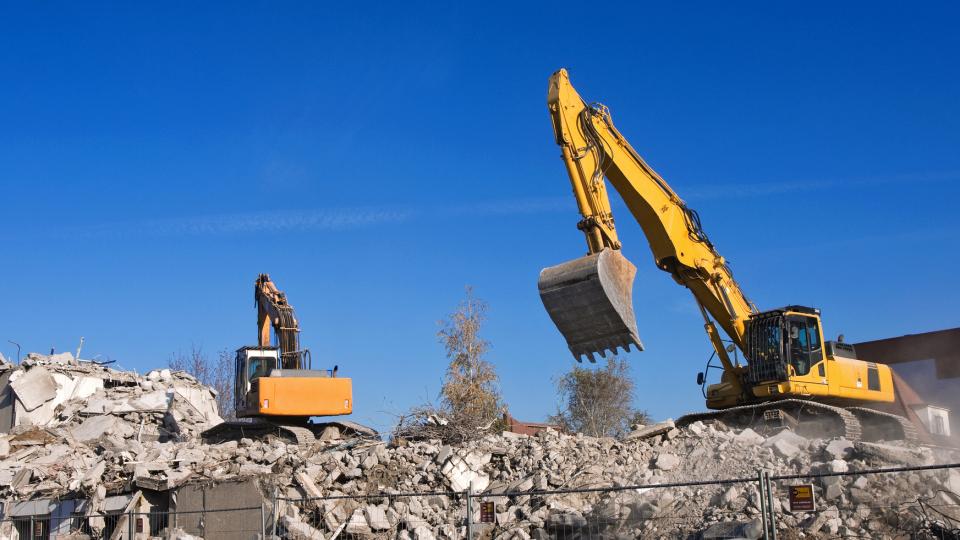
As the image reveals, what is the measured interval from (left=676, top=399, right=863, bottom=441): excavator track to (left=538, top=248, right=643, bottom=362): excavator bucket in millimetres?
4526

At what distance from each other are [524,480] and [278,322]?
35.2ft

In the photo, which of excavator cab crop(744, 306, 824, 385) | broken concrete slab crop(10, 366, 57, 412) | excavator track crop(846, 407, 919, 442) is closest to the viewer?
excavator cab crop(744, 306, 824, 385)

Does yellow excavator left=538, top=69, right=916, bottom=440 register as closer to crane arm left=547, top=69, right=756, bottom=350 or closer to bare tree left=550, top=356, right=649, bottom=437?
crane arm left=547, top=69, right=756, bottom=350

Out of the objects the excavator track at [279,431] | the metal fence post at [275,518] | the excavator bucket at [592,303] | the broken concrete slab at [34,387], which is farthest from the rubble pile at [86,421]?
the excavator bucket at [592,303]

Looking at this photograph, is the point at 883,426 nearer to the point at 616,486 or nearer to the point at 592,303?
the point at 616,486

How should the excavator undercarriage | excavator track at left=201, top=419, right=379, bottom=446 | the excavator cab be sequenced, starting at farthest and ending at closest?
excavator track at left=201, top=419, right=379, bottom=446, the excavator cab, the excavator undercarriage

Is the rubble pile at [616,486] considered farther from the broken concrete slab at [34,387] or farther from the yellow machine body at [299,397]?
the broken concrete slab at [34,387]

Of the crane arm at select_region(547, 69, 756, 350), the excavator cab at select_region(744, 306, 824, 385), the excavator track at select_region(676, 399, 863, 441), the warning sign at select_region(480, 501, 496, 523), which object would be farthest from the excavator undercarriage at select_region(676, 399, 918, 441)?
the warning sign at select_region(480, 501, 496, 523)

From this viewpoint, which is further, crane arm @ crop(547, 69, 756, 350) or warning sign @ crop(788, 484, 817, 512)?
crane arm @ crop(547, 69, 756, 350)

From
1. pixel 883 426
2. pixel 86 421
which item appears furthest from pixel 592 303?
pixel 86 421

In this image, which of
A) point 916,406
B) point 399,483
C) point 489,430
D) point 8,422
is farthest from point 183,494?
point 916,406

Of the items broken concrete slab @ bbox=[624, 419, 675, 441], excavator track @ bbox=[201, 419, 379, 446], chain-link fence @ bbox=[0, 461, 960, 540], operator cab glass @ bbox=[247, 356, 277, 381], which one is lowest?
chain-link fence @ bbox=[0, 461, 960, 540]

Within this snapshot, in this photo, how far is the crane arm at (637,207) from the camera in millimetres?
16266

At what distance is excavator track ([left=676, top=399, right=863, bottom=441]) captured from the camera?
1734cm
